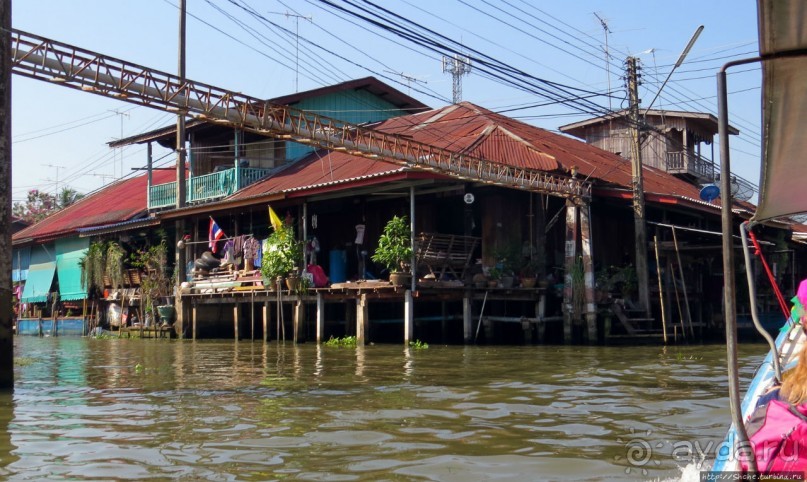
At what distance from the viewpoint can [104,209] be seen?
32.6m

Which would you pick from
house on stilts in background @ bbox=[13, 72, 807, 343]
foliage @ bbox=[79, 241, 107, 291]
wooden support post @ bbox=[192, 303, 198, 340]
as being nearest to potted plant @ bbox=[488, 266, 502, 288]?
house on stilts in background @ bbox=[13, 72, 807, 343]

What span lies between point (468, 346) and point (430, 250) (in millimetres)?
2266

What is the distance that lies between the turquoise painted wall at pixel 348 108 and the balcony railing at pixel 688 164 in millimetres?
9925

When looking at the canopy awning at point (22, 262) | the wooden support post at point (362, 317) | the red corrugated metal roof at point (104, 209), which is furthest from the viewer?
the canopy awning at point (22, 262)

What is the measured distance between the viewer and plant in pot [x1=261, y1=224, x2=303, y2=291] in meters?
19.9

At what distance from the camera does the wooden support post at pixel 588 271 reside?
18.1 meters

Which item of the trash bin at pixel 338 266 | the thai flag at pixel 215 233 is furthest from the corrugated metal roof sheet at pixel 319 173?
the trash bin at pixel 338 266

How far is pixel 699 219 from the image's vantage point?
2269 cm

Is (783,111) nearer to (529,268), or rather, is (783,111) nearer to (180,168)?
(529,268)

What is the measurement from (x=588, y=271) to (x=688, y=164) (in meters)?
13.7

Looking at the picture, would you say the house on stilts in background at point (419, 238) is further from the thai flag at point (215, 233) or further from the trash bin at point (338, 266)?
the thai flag at point (215, 233)

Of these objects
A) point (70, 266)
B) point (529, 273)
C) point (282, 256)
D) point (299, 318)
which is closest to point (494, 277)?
point (529, 273)

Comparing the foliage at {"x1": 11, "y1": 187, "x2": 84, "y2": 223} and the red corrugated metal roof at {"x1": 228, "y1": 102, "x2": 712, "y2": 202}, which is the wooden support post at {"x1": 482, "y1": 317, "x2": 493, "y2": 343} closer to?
the red corrugated metal roof at {"x1": 228, "y1": 102, "x2": 712, "y2": 202}

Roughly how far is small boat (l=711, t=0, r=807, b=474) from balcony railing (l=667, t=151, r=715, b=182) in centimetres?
2648
